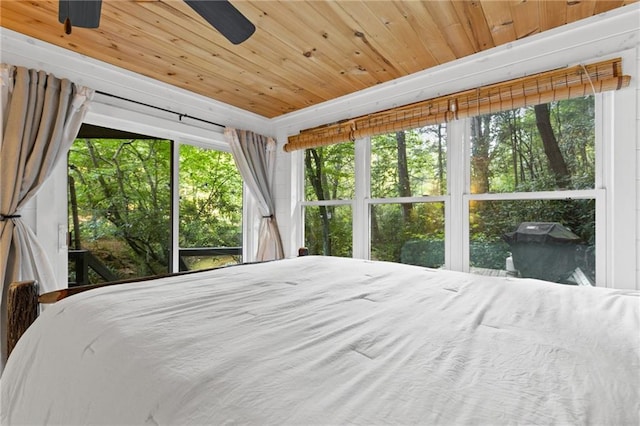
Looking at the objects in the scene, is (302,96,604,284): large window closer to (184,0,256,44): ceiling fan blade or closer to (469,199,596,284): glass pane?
(469,199,596,284): glass pane

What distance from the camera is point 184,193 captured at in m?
3.08

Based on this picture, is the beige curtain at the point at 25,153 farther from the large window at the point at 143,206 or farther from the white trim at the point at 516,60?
the white trim at the point at 516,60

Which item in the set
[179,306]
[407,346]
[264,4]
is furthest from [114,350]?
[264,4]

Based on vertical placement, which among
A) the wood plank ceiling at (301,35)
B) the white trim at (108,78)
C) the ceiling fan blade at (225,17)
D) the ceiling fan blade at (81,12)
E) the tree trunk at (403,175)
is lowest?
the tree trunk at (403,175)

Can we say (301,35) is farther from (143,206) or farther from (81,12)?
(143,206)

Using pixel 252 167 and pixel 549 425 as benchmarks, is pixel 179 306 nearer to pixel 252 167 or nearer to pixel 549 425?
pixel 549 425

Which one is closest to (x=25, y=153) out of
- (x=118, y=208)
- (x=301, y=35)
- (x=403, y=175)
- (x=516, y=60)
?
(x=118, y=208)

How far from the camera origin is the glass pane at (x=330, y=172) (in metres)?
3.19

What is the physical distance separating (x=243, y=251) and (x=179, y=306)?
8.53 ft

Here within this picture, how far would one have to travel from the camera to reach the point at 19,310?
114cm

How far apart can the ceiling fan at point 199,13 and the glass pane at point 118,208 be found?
5.01ft

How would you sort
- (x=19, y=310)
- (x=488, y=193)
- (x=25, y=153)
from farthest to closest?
(x=488, y=193)
(x=25, y=153)
(x=19, y=310)

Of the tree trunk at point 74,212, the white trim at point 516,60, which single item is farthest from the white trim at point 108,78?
the white trim at point 516,60

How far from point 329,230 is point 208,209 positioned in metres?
1.34
